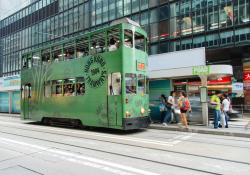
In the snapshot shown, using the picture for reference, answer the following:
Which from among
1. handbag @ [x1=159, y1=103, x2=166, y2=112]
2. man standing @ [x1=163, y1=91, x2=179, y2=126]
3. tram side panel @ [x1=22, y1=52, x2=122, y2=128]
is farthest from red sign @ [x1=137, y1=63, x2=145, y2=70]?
handbag @ [x1=159, y1=103, x2=166, y2=112]

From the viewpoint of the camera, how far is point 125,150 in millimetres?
8555

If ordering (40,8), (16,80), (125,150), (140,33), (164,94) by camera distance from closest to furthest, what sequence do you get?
(125,150) < (140,33) < (164,94) < (16,80) < (40,8)

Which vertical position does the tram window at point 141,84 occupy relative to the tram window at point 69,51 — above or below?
below

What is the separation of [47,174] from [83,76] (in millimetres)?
7781

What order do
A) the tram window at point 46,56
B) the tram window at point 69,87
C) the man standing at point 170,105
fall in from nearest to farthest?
the tram window at point 69,87
the man standing at point 170,105
the tram window at point 46,56

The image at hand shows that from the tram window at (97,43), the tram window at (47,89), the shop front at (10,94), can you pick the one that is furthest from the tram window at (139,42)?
the shop front at (10,94)

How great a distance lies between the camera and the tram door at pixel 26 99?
57.1 feet

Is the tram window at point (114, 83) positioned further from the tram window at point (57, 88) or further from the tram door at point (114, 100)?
the tram window at point (57, 88)

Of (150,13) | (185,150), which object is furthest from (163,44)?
(185,150)

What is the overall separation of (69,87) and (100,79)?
8.19 feet

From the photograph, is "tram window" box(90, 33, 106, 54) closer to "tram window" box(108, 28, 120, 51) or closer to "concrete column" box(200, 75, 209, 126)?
"tram window" box(108, 28, 120, 51)

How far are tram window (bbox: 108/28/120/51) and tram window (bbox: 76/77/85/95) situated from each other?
231 cm

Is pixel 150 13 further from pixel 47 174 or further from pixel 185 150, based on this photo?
pixel 47 174

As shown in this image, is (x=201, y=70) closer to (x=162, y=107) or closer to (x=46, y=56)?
(x=162, y=107)
